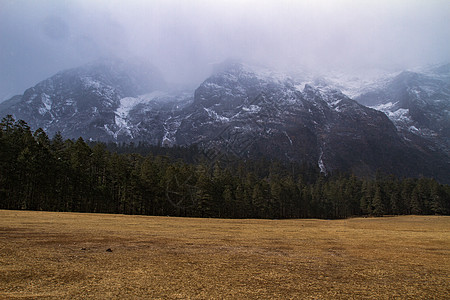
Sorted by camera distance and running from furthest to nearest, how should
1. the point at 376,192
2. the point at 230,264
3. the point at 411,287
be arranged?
the point at 376,192 → the point at 230,264 → the point at 411,287

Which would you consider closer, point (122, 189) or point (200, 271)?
point (200, 271)

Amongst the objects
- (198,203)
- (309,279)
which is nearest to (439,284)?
(309,279)

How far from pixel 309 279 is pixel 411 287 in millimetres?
3868

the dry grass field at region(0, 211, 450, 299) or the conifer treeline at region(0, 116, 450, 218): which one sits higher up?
the conifer treeline at region(0, 116, 450, 218)

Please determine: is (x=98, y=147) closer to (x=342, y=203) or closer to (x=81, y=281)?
(x=81, y=281)

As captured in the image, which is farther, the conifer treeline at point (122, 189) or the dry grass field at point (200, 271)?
the conifer treeline at point (122, 189)

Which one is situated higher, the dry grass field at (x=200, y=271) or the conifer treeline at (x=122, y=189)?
the conifer treeline at (x=122, y=189)

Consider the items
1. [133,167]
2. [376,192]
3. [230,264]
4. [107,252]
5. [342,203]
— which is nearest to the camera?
[230,264]

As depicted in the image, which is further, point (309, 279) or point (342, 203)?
point (342, 203)

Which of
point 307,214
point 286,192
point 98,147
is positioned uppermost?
point 98,147

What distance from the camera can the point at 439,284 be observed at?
1187 centimetres

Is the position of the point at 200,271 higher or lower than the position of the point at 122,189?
lower

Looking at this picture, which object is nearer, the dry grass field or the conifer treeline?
the dry grass field

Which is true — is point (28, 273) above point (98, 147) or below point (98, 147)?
below
